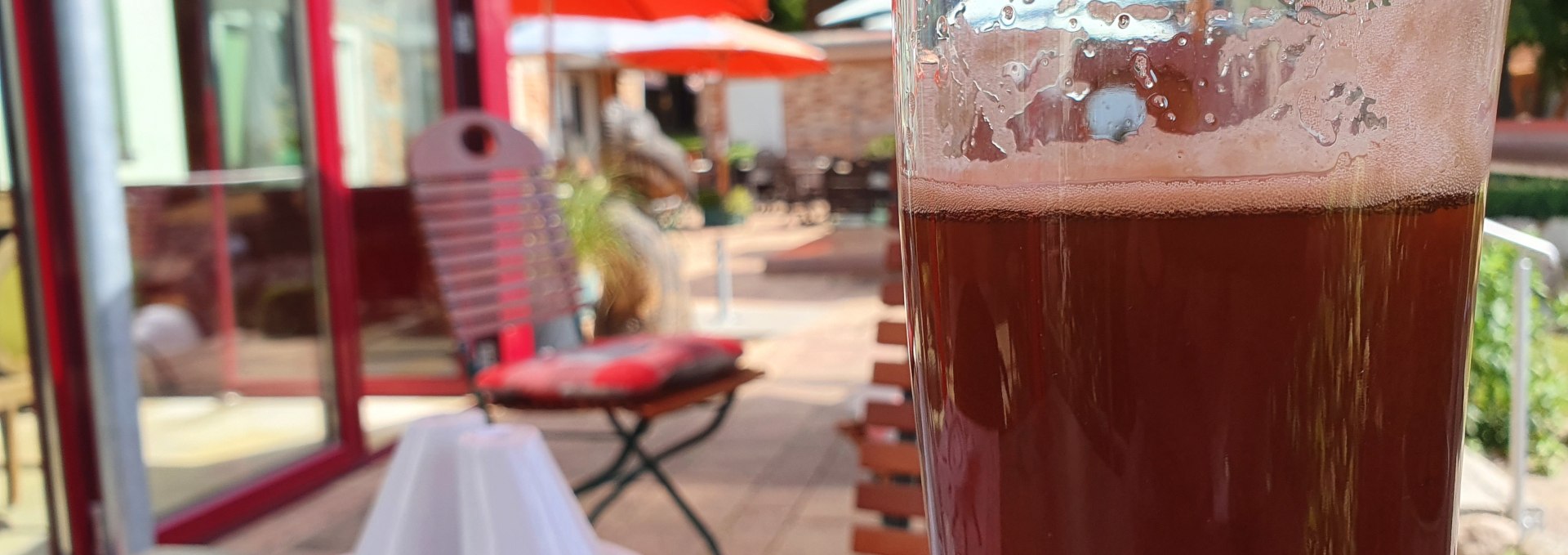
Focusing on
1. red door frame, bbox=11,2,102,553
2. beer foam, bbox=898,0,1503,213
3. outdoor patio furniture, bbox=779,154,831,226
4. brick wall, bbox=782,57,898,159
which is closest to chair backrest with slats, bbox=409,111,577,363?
red door frame, bbox=11,2,102,553

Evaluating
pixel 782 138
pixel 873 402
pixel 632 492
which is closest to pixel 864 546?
pixel 873 402

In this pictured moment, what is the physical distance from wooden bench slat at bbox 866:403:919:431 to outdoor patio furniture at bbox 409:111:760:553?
645 mm

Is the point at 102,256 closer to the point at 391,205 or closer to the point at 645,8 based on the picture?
the point at 391,205

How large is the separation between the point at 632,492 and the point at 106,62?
2703mm

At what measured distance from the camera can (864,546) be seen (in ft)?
4.35

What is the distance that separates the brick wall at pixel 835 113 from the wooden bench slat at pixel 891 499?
18.6m

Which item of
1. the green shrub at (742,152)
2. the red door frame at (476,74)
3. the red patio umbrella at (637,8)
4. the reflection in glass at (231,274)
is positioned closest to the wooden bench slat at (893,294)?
the reflection in glass at (231,274)

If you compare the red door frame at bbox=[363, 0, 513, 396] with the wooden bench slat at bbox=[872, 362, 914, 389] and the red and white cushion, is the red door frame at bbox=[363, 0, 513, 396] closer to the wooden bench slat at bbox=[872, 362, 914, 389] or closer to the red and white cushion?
the red and white cushion

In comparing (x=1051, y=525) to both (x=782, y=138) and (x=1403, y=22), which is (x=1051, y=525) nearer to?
(x=1403, y=22)

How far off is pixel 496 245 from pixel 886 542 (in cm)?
172

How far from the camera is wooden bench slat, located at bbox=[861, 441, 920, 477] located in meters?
1.50

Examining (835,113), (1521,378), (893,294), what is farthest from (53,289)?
(835,113)

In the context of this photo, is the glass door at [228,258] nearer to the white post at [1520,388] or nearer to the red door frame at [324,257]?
the red door frame at [324,257]

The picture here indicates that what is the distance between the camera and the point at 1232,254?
0.35 metres
